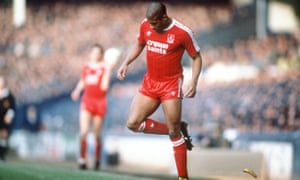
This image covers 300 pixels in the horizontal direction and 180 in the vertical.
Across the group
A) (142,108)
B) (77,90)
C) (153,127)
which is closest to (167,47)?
(142,108)

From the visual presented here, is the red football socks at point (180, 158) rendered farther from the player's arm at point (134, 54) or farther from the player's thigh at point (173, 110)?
the player's arm at point (134, 54)

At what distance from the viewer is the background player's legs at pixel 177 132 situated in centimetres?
669

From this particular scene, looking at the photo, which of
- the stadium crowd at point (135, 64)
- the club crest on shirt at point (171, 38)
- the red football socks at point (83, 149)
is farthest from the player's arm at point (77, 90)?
the club crest on shirt at point (171, 38)

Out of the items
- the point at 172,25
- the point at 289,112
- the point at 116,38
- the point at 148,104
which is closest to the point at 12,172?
Result: the point at 148,104

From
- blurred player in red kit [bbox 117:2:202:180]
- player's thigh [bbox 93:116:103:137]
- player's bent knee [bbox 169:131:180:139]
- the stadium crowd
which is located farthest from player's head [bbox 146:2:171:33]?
the stadium crowd

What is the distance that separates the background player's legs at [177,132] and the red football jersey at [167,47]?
284mm

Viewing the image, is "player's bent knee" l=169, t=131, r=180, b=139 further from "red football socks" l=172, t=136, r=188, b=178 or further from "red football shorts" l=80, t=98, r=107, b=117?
"red football shorts" l=80, t=98, r=107, b=117

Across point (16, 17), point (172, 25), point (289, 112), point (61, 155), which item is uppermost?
point (16, 17)

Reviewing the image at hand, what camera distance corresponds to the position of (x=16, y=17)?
1708 cm

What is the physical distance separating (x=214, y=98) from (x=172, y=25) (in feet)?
26.0

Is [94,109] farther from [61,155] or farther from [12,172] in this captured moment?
[61,155]

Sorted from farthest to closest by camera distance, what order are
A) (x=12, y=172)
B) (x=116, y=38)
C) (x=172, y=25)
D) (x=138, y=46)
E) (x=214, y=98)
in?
(x=116, y=38) → (x=214, y=98) → (x=12, y=172) → (x=138, y=46) → (x=172, y=25)

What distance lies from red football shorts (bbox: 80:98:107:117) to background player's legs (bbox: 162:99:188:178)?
151 inches

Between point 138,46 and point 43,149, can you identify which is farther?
point 43,149
